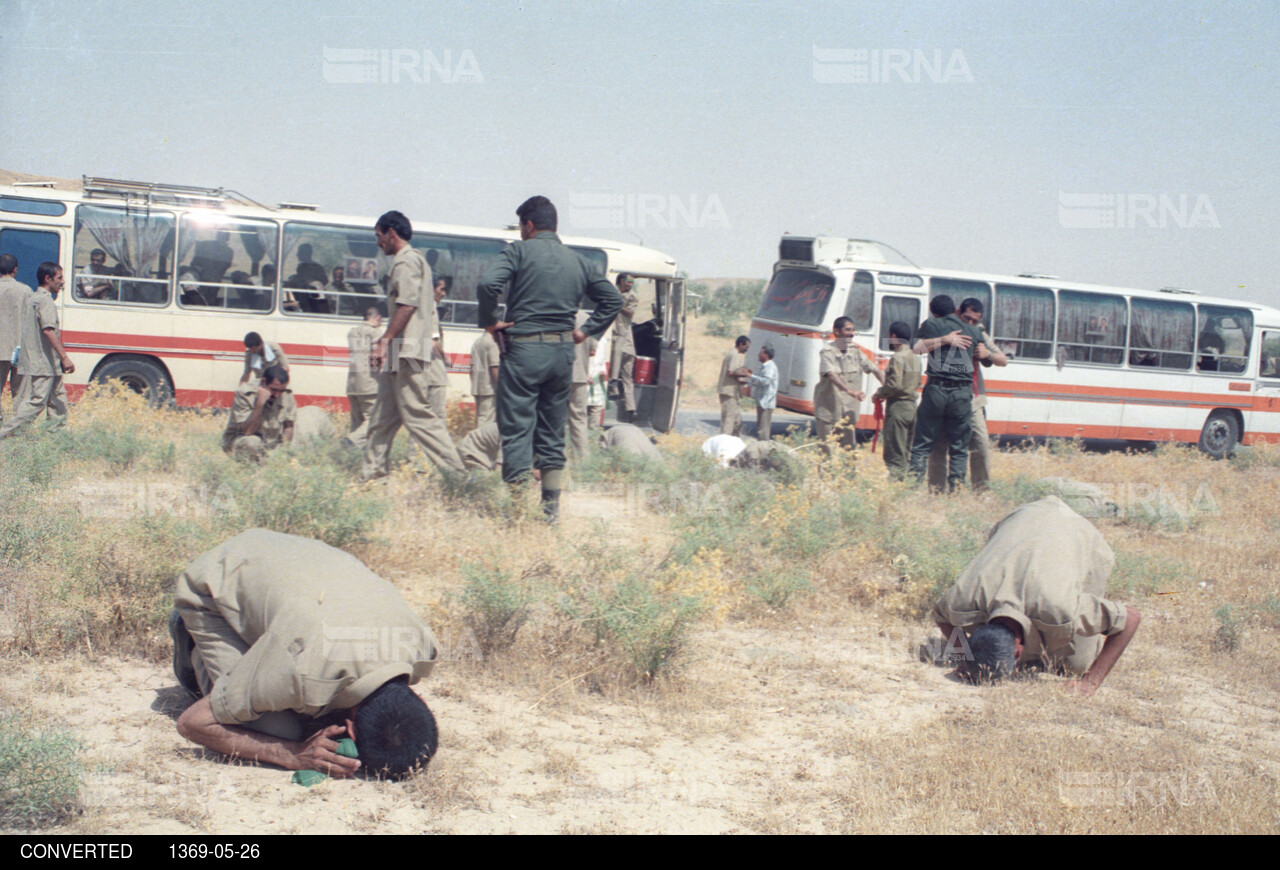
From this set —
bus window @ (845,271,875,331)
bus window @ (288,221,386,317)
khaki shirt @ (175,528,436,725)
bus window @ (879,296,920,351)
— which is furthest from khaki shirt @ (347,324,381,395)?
bus window @ (879,296,920,351)

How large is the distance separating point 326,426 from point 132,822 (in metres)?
7.33

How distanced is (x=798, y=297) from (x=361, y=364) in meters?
8.28

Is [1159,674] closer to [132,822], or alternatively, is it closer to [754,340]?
[132,822]

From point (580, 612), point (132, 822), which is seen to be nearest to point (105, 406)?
point (580, 612)

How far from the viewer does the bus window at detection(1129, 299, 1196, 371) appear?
685 inches

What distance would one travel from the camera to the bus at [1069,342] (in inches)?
619

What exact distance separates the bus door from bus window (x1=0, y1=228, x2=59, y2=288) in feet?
26.1

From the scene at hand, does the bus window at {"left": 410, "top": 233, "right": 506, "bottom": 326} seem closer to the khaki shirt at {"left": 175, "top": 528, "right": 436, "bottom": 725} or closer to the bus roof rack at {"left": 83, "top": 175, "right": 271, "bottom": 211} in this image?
the bus roof rack at {"left": 83, "top": 175, "right": 271, "bottom": 211}

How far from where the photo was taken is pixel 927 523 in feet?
25.5

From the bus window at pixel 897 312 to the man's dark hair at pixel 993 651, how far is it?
Result: 11486mm

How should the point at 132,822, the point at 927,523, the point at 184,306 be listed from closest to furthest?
the point at 132,822 → the point at 927,523 → the point at 184,306

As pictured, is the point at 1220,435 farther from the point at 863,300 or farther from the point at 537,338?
the point at 537,338

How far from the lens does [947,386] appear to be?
8430mm

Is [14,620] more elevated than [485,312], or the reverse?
[485,312]
